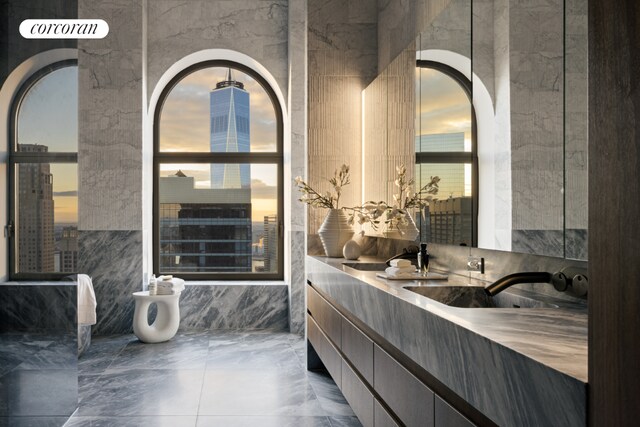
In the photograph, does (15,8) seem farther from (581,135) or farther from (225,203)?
(225,203)

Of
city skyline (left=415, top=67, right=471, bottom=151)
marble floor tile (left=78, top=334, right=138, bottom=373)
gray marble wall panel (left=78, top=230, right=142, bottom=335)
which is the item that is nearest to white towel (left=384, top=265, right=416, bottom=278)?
city skyline (left=415, top=67, right=471, bottom=151)

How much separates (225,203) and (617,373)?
5265mm

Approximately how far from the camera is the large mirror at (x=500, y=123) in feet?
5.72

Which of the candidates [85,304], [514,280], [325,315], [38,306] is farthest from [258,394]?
[514,280]

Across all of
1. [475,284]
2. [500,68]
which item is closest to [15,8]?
[500,68]

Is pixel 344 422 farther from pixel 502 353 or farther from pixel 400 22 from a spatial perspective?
pixel 400 22

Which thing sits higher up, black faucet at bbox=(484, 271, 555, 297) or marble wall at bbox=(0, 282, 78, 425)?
black faucet at bbox=(484, 271, 555, 297)

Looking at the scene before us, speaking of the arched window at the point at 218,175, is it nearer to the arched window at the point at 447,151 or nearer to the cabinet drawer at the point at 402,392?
the arched window at the point at 447,151

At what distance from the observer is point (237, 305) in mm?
5430

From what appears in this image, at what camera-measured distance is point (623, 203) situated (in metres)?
0.74

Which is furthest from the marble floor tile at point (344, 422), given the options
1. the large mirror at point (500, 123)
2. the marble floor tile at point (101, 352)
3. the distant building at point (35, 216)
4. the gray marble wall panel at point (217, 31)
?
the gray marble wall panel at point (217, 31)

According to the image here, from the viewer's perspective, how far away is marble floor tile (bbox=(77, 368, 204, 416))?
10.3ft

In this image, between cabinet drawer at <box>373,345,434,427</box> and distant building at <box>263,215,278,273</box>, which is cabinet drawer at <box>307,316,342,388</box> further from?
distant building at <box>263,215,278,273</box>

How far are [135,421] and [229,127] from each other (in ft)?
11.3
